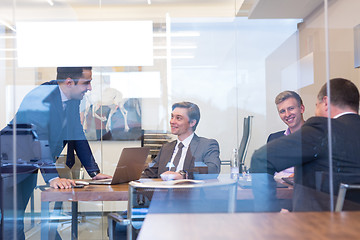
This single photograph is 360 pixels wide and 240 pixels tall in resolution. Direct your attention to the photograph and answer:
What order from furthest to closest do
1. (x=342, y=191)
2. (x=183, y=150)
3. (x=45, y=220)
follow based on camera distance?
(x=45, y=220), (x=183, y=150), (x=342, y=191)

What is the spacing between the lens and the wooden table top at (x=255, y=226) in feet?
4.46

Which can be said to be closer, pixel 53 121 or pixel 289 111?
pixel 289 111

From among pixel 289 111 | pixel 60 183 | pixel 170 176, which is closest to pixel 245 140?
pixel 289 111

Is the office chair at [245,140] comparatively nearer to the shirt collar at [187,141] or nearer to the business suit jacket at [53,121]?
the shirt collar at [187,141]

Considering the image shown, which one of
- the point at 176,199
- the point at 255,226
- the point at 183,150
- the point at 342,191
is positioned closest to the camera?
the point at 255,226

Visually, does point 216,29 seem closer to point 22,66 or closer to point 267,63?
point 267,63

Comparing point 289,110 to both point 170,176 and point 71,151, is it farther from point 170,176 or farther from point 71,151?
point 71,151

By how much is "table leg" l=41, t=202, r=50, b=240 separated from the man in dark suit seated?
1.81 m

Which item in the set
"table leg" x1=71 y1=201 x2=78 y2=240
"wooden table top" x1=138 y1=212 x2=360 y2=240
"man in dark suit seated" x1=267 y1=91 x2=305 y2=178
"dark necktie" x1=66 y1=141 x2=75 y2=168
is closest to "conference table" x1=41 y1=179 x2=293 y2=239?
"table leg" x1=71 y1=201 x2=78 y2=240

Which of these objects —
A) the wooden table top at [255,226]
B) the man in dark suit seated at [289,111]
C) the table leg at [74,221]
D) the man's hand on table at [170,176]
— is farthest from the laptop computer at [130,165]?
the wooden table top at [255,226]

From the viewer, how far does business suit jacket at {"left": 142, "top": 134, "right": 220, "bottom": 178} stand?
3270 mm

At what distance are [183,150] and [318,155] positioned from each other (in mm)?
943

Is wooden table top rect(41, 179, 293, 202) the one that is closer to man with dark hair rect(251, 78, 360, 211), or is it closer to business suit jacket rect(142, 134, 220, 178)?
business suit jacket rect(142, 134, 220, 178)

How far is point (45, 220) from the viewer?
3.64m
